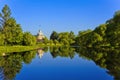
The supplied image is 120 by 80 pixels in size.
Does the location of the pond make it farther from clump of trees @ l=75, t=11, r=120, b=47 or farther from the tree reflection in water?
clump of trees @ l=75, t=11, r=120, b=47

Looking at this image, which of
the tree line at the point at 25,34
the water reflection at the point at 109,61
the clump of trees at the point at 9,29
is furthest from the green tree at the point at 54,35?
the water reflection at the point at 109,61

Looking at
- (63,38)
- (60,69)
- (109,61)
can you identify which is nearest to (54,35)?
(63,38)

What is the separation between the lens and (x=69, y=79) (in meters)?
17.4

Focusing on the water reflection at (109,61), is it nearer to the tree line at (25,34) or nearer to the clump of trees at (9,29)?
the tree line at (25,34)

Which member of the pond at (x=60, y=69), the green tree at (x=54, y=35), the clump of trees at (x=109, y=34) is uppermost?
the green tree at (x=54, y=35)

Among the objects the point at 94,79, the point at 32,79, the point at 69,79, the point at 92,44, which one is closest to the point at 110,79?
the point at 94,79

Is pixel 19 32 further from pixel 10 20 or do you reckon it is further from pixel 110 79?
pixel 110 79

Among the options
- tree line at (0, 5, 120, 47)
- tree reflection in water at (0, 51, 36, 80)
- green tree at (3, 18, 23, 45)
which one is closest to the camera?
tree reflection in water at (0, 51, 36, 80)

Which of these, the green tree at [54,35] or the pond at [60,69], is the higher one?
the green tree at [54,35]

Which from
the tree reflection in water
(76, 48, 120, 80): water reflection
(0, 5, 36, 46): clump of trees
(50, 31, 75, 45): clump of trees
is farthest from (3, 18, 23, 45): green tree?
(50, 31, 75, 45): clump of trees

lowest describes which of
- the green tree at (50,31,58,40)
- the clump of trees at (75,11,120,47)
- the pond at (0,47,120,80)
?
the pond at (0,47,120,80)

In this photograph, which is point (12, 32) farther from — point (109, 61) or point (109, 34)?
point (109, 61)

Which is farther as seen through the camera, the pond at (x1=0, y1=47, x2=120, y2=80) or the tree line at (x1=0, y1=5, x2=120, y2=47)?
the tree line at (x1=0, y1=5, x2=120, y2=47)

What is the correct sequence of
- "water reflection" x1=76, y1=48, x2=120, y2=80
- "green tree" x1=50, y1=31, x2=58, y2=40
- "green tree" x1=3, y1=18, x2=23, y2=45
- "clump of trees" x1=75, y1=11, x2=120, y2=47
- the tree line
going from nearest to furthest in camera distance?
"water reflection" x1=76, y1=48, x2=120, y2=80 < "clump of trees" x1=75, y1=11, x2=120, y2=47 < the tree line < "green tree" x1=3, y1=18, x2=23, y2=45 < "green tree" x1=50, y1=31, x2=58, y2=40
